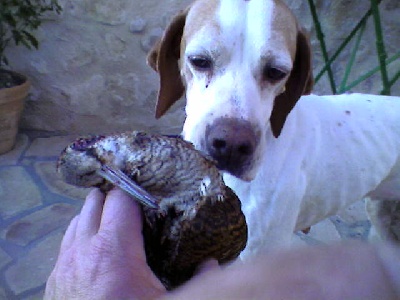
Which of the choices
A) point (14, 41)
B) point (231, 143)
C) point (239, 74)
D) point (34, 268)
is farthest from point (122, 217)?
point (14, 41)

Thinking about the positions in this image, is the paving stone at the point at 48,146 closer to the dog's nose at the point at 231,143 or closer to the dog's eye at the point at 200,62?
the dog's eye at the point at 200,62

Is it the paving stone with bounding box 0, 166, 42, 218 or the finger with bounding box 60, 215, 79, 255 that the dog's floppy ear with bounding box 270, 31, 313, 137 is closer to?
the finger with bounding box 60, 215, 79, 255

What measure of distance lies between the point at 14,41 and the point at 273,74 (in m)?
2.31

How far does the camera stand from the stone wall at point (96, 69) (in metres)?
3.28

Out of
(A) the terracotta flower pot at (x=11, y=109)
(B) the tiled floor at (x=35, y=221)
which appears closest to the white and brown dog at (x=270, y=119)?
(B) the tiled floor at (x=35, y=221)

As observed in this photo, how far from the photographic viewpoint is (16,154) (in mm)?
3193

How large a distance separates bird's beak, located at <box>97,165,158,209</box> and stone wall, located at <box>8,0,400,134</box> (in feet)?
7.99

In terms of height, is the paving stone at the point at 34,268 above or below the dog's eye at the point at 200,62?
below

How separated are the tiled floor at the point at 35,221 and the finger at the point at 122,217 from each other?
146 centimetres

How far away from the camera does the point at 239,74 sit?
1.42 m

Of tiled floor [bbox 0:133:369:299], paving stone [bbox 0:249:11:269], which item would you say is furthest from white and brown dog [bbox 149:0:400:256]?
paving stone [bbox 0:249:11:269]

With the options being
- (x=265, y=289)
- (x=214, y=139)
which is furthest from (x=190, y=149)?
(x=265, y=289)

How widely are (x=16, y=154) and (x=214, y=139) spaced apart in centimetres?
219

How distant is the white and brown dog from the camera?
1365 mm
